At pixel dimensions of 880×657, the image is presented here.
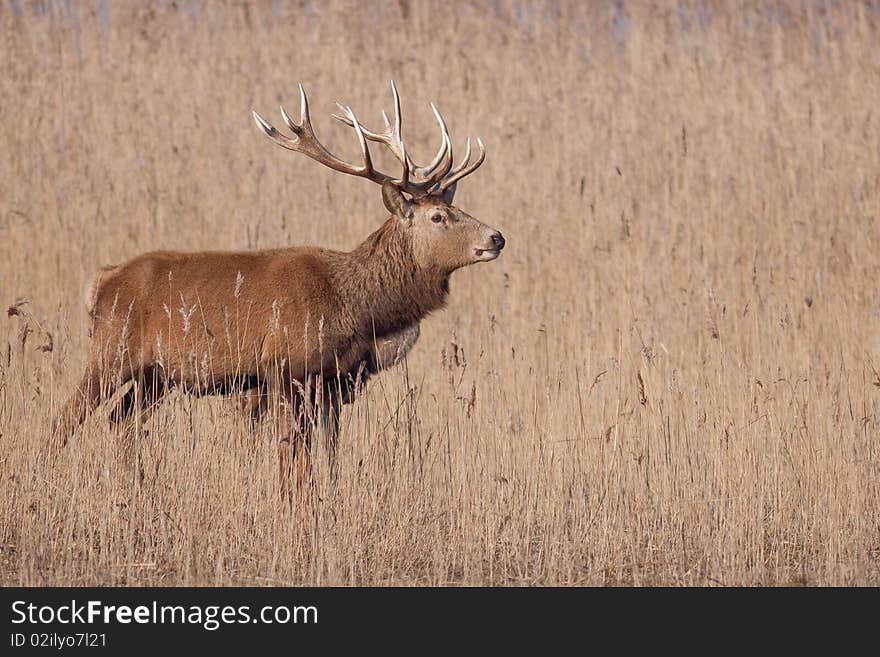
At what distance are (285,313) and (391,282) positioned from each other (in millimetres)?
575

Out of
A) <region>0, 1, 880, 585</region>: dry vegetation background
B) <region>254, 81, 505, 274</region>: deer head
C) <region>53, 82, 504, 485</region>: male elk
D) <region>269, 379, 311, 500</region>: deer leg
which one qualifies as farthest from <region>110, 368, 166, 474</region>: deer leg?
<region>254, 81, 505, 274</region>: deer head

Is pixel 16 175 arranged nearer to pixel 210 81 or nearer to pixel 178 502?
pixel 210 81

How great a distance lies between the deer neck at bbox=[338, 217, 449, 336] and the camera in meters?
6.45

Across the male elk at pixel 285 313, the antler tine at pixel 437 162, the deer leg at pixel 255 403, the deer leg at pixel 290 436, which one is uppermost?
the antler tine at pixel 437 162

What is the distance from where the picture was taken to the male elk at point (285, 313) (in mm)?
6129

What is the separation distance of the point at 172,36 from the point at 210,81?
603mm

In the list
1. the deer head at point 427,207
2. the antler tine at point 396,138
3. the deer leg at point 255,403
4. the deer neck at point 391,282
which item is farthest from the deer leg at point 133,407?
the antler tine at point 396,138

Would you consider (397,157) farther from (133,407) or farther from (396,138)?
(133,407)


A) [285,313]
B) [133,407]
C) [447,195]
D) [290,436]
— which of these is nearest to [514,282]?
[447,195]

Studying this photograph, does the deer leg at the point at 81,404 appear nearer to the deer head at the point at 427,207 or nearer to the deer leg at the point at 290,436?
the deer leg at the point at 290,436

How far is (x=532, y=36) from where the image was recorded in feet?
35.1

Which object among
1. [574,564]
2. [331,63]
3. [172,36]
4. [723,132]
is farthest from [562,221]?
[574,564]

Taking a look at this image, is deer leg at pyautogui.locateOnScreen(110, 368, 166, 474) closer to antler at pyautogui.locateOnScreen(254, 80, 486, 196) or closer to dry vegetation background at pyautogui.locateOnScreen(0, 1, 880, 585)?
dry vegetation background at pyautogui.locateOnScreen(0, 1, 880, 585)

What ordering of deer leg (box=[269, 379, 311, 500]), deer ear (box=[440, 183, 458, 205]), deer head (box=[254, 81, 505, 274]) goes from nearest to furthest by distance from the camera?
deer leg (box=[269, 379, 311, 500])
deer head (box=[254, 81, 505, 274])
deer ear (box=[440, 183, 458, 205])
